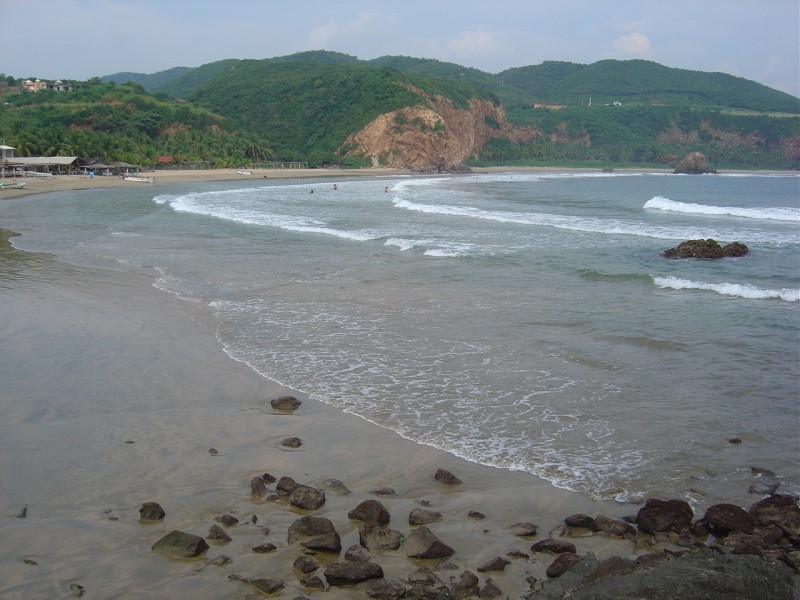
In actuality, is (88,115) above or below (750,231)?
above

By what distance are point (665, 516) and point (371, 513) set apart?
7.60 feet

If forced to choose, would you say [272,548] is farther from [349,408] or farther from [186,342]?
[186,342]

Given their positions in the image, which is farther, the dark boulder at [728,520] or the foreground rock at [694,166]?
the foreground rock at [694,166]

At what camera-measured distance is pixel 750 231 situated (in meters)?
28.0

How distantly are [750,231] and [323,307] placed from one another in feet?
70.4

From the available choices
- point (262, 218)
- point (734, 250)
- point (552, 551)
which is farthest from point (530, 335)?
point (262, 218)

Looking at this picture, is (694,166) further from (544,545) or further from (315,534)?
(315,534)

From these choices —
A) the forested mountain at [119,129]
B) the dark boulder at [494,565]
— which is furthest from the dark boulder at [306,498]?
the forested mountain at [119,129]

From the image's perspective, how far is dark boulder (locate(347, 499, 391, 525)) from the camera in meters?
5.54

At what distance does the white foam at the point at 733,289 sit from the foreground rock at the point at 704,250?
4.06 meters

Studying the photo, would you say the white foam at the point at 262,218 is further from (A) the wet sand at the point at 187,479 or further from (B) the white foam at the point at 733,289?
(A) the wet sand at the point at 187,479

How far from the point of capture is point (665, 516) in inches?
216

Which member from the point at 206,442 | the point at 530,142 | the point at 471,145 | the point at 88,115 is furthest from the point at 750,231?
the point at 530,142

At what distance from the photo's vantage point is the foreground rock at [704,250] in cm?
2028
